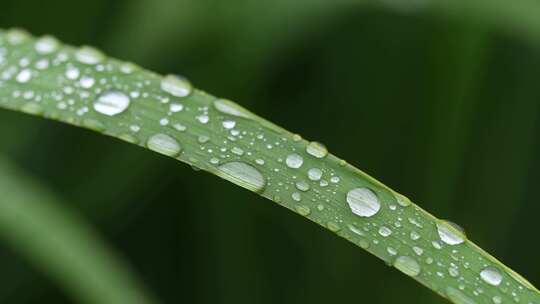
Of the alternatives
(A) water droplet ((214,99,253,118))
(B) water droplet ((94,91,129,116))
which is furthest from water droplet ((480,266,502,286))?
(B) water droplet ((94,91,129,116))

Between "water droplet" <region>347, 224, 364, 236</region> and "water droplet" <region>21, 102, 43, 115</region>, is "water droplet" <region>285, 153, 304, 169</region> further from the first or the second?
"water droplet" <region>21, 102, 43, 115</region>

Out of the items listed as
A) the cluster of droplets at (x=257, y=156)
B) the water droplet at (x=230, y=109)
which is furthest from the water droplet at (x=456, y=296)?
the water droplet at (x=230, y=109)

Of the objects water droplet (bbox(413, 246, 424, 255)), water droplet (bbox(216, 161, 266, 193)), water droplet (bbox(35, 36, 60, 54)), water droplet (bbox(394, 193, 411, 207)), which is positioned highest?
water droplet (bbox(394, 193, 411, 207))

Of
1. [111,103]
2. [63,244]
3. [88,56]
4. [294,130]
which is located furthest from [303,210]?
[294,130]

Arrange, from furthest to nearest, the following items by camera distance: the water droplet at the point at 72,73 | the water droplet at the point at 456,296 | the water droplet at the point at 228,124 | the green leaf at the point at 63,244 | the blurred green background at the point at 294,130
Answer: the blurred green background at the point at 294,130
the green leaf at the point at 63,244
the water droplet at the point at 72,73
the water droplet at the point at 228,124
the water droplet at the point at 456,296

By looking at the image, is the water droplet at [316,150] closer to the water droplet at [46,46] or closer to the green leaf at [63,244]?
the water droplet at [46,46]
